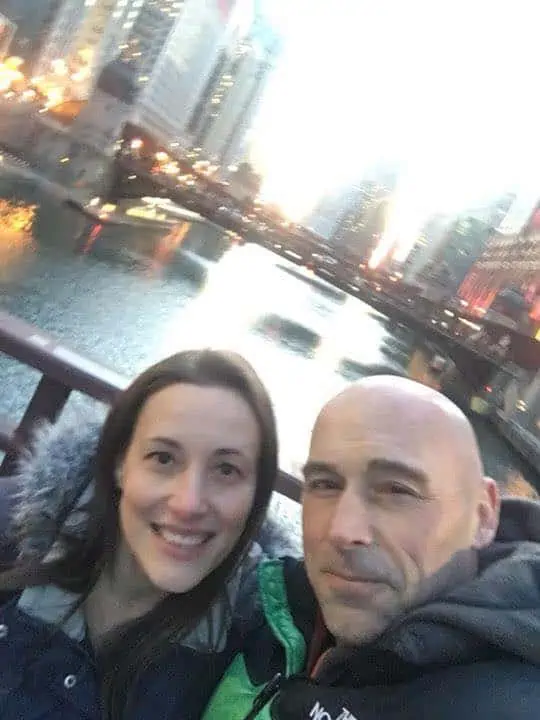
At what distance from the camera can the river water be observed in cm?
479

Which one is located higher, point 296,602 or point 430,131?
point 430,131

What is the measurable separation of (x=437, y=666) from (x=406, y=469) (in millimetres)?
157

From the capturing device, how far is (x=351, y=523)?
22.9 inches

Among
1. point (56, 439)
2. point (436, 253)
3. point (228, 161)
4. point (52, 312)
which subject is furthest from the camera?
point (228, 161)

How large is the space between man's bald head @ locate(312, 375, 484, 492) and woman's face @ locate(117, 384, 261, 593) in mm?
86

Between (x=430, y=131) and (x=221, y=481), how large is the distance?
6342 mm

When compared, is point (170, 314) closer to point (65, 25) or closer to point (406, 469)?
point (65, 25)

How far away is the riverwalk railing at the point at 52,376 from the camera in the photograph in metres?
0.83

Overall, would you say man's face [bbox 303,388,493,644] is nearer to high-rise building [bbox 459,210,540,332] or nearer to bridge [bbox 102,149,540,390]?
bridge [bbox 102,149,540,390]

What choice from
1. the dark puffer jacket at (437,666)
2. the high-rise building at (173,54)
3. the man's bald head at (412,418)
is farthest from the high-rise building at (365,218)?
the dark puffer jacket at (437,666)

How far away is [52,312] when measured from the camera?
17.1ft

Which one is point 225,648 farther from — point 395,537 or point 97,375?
point 97,375

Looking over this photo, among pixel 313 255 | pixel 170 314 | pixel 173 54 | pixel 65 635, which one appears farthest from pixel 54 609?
pixel 173 54

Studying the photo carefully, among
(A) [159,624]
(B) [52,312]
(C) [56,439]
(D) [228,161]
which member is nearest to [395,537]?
(A) [159,624]
